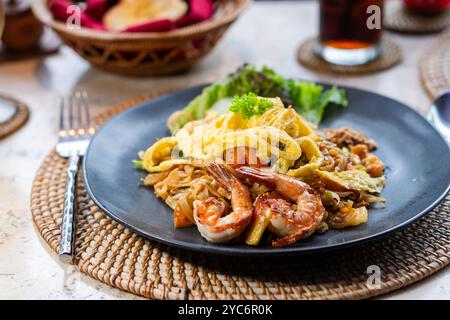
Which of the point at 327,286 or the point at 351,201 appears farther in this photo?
the point at 351,201

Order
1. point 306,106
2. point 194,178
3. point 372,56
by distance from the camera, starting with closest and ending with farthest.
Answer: point 194,178
point 306,106
point 372,56

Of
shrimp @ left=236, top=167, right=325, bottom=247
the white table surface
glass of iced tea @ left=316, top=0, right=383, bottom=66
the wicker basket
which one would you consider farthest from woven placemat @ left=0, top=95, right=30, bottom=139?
glass of iced tea @ left=316, top=0, right=383, bottom=66

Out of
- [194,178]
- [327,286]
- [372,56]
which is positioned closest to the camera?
[327,286]

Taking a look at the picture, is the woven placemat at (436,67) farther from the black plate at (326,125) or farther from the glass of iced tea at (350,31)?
the black plate at (326,125)

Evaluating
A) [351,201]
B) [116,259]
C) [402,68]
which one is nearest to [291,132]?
[351,201]
